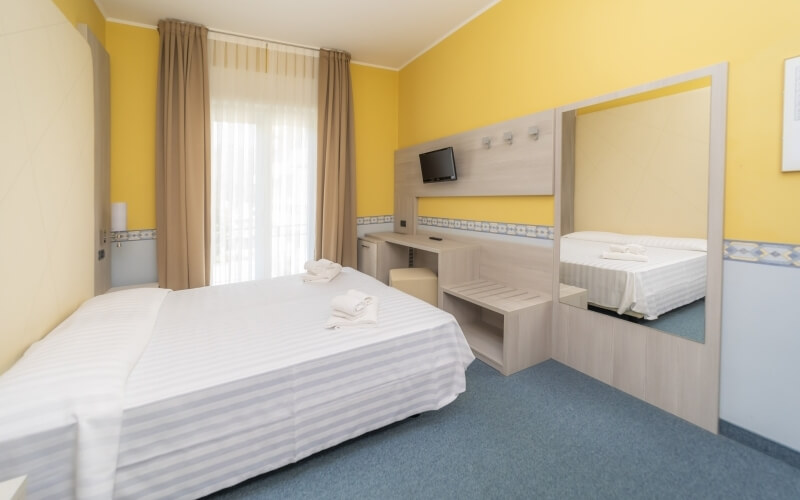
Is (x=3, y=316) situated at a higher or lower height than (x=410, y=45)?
lower

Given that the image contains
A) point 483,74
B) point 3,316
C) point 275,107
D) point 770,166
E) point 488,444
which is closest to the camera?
point 3,316

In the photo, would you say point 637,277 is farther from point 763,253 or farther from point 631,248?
point 763,253

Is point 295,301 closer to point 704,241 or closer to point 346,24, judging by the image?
point 704,241

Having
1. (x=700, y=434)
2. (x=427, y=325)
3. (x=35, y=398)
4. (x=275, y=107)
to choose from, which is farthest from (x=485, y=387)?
(x=275, y=107)

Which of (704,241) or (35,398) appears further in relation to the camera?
(704,241)

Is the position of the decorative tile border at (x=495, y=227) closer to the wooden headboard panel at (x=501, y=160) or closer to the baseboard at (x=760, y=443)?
the wooden headboard panel at (x=501, y=160)

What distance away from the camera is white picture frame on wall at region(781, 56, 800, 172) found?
5.03ft

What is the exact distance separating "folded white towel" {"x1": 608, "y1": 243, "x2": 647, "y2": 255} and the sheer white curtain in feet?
9.78

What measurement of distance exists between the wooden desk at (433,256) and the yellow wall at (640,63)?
1.67ft

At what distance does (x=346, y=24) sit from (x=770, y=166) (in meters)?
3.33

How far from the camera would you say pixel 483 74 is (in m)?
3.24

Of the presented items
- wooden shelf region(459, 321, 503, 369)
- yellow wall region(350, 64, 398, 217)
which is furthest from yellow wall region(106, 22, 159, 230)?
wooden shelf region(459, 321, 503, 369)

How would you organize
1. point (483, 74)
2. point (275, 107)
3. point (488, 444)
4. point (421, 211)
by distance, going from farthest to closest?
1. point (421, 211)
2. point (275, 107)
3. point (483, 74)
4. point (488, 444)

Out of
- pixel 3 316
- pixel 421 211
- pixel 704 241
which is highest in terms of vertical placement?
pixel 421 211
